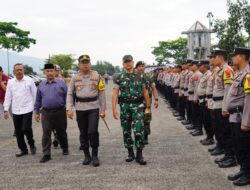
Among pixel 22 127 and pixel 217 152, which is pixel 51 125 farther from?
pixel 217 152

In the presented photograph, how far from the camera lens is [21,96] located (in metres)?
8.48

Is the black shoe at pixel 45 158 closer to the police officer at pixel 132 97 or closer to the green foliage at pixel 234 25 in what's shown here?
the police officer at pixel 132 97

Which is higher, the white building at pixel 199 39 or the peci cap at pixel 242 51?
the white building at pixel 199 39

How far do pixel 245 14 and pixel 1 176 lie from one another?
1297 inches

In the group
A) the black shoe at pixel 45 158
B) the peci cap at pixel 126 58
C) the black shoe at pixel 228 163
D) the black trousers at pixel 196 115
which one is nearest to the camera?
the black shoe at pixel 228 163

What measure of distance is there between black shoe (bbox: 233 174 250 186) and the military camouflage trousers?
2.02 m

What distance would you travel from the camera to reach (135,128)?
746cm

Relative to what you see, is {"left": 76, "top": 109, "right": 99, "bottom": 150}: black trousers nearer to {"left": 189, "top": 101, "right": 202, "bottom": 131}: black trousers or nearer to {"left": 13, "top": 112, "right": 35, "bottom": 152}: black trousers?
{"left": 13, "top": 112, "right": 35, "bottom": 152}: black trousers

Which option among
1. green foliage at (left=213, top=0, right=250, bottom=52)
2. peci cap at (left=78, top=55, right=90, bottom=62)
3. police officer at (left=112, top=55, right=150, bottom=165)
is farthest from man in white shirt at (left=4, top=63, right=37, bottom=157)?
green foliage at (left=213, top=0, right=250, bottom=52)

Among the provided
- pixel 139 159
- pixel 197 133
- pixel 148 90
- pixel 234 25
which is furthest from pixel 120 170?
pixel 234 25

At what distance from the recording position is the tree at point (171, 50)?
96688 mm

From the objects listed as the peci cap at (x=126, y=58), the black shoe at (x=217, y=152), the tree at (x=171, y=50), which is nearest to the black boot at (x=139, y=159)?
the black shoe at (x=217, y=152)

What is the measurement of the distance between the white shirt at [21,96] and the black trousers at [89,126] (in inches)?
55.3

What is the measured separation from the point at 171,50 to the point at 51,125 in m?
92.6
